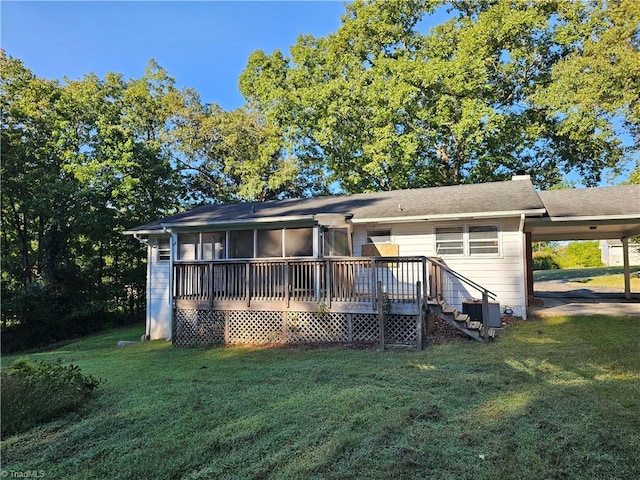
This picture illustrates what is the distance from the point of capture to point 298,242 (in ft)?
34.2

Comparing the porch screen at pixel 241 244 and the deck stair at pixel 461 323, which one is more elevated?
the porch screen at pixel 241 244

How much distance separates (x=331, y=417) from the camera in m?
4.23

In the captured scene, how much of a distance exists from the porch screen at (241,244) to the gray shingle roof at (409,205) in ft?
1.57

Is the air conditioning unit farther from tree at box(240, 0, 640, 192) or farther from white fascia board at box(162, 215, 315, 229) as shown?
tree at box(240, 0, 640, 192)

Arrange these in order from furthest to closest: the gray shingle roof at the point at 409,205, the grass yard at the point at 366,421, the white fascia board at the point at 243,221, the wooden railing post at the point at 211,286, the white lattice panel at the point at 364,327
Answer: the gray shingle roof at the point at 409,205, the white fascia board at the point at 243,221, the wooden railing post at the point at 211,286, the white lattice panel at the point at 364,327, the grass yard at the point at 366,421

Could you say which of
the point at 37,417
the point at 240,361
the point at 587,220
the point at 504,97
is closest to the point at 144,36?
the point at 240,361

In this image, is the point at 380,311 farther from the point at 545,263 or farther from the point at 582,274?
the point at 545,263

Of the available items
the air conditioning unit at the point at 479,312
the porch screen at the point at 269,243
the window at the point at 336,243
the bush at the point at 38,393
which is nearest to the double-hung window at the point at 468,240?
the air conditioning unit at the point at 479,312

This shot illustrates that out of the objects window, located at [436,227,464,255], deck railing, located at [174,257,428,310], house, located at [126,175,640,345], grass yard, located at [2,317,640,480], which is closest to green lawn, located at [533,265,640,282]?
house, located at [126,175,640,345]

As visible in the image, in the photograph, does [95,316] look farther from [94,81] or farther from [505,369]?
[505,369]

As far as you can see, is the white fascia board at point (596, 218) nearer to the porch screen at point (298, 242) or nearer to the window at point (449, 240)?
the window at point (449, 240)

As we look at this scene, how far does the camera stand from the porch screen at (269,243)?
10625 millimetres

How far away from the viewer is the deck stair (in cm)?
798

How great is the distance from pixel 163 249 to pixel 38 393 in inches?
335
